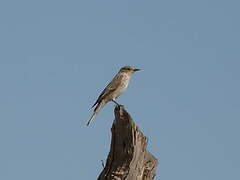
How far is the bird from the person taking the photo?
17.1m

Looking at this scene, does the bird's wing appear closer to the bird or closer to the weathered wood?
the bird

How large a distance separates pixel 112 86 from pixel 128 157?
8.65 meters

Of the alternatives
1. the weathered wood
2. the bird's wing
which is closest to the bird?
the bird's wing

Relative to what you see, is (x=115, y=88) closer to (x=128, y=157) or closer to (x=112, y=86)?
(x=112, y=86)

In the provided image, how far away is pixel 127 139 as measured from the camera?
911 cm

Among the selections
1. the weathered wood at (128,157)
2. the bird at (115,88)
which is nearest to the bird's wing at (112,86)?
the bird at (115,88)

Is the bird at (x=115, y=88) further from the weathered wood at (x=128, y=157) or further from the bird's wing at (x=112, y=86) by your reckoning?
the weathered wood at (x=128, y=157)

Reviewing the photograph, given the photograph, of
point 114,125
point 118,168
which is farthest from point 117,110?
point 118,168

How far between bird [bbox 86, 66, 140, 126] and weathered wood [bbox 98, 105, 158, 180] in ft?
23.7

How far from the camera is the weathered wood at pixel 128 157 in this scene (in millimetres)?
8938

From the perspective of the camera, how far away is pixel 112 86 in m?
17.6

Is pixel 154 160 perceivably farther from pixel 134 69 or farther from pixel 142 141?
pixel 134 69

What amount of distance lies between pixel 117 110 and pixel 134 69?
8.70 metres

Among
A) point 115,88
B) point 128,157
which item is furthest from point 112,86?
point 128,157
